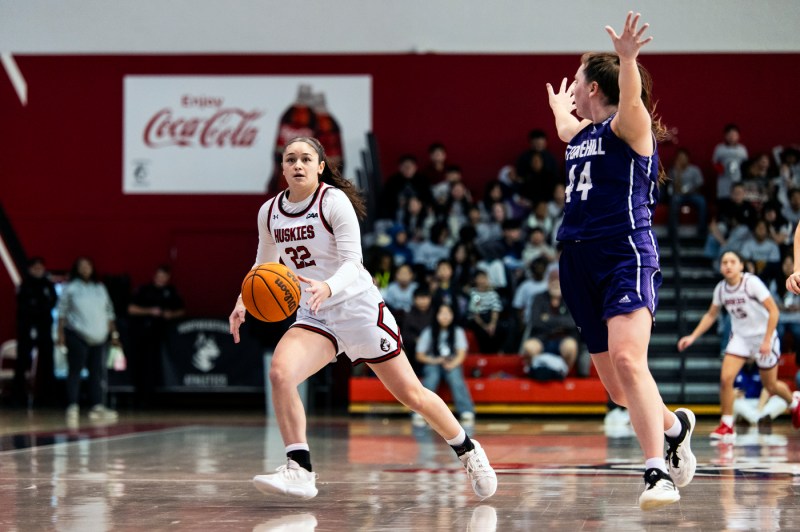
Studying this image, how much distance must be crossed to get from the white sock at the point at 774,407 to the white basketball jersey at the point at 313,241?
767 cm

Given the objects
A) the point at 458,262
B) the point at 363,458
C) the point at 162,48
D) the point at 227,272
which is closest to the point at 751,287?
the point at 363,458

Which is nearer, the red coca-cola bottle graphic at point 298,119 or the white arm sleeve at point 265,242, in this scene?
the white arm sleeve at point 265,242

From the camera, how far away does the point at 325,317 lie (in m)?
5.99

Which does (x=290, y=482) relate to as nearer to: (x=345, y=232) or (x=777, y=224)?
(x=345, y=232)

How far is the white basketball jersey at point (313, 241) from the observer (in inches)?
234

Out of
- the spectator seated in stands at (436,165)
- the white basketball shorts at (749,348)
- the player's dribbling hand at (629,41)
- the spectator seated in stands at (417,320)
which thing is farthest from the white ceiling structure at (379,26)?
the player's dribbling hand at (629,41)

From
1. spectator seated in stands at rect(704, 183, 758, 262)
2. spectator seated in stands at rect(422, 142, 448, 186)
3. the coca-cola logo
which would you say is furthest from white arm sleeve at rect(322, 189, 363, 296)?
the coca-cola logo

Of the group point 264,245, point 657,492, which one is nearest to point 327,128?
point 264,245

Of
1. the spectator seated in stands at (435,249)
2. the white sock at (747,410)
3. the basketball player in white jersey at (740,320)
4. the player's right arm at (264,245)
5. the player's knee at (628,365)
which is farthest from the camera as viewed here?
the spectator seated in stands at (435,249)

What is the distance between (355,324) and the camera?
5961 millimetres

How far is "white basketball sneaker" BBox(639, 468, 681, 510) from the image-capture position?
4910mm

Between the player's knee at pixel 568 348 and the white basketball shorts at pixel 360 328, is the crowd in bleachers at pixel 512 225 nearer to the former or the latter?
the player's knee at pixel 568 348

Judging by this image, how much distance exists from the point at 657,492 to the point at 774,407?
26.7ft

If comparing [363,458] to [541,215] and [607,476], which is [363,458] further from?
[541,215]
